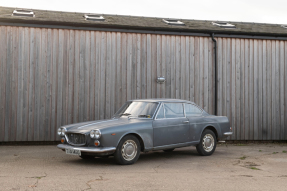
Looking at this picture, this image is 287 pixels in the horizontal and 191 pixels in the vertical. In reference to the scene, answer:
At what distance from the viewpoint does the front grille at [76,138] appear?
7.98 metres

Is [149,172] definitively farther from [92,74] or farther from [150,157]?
[92,74]

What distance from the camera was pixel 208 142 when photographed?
9898 mm

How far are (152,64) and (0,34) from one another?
16.9 feet

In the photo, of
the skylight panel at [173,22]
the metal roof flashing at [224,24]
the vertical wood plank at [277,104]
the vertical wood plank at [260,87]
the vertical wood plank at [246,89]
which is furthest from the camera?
the metal roof flashing at [224,24]

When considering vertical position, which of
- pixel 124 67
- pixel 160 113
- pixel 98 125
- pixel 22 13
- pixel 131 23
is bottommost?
pixel 98 125

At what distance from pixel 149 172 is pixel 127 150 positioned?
38.4 inches

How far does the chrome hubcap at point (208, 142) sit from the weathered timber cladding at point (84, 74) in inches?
145

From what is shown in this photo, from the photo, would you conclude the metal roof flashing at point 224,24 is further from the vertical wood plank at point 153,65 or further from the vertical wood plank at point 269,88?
the vertical wood plank at point 153,65

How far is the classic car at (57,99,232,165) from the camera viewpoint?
7.84m

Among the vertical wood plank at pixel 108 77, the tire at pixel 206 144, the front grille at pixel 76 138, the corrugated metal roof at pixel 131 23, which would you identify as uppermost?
the corrugated metal roof at pixel 131 23

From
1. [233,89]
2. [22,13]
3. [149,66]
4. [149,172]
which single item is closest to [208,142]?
[149,172]

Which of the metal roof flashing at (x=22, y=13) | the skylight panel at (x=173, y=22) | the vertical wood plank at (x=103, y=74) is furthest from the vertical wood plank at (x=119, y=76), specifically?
the metal roof flashing at (x=22, y=13)

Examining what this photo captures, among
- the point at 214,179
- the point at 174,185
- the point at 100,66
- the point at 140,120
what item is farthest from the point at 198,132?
the point at 100,66

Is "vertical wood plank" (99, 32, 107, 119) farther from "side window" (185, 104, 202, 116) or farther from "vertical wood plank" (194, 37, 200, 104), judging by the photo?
"side window" (185, 104, 202, 116)
